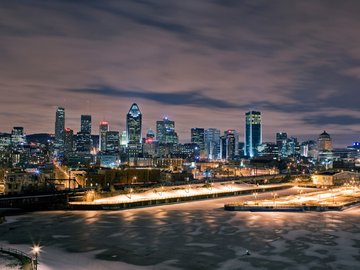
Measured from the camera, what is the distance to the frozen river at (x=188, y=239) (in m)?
33.9

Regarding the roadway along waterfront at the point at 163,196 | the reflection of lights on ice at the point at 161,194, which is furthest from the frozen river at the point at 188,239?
the reflection of lights on ice at the point at 161,194

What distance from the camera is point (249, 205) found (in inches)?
2680

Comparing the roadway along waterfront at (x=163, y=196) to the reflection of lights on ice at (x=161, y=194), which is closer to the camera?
the roadway along waterfront at (x=163, y=196)

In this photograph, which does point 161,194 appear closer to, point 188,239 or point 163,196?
point 163,196

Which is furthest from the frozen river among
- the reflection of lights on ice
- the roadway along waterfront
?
the reflection of lights on ice

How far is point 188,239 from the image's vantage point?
43031mm

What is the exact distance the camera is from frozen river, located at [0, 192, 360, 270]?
3391 centimetres

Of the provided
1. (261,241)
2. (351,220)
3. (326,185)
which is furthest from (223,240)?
(326,185)

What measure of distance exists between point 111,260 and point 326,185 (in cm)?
9438

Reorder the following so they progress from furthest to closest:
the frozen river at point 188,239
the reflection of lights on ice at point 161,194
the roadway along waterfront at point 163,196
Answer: the reflection of lights on ice at point 161,194 < the roadway along waterfront at point 163,196 < the frozen river at point 188,239

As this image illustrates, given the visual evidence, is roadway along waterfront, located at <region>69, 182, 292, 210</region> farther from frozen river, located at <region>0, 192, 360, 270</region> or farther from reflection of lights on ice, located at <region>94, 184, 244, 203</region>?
frozen river, located at <region>0, 192, 360, 270</region>

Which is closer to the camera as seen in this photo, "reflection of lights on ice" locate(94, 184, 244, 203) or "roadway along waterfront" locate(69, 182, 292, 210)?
"roadway along waterfront" locate(69, 182, 292, 210)

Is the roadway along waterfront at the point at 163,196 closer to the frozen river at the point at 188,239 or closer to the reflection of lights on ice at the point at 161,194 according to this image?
the reflection of lights on ice at the point at 161,194

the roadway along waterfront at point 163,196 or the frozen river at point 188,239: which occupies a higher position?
the roadway along waterfront at point 163,196
